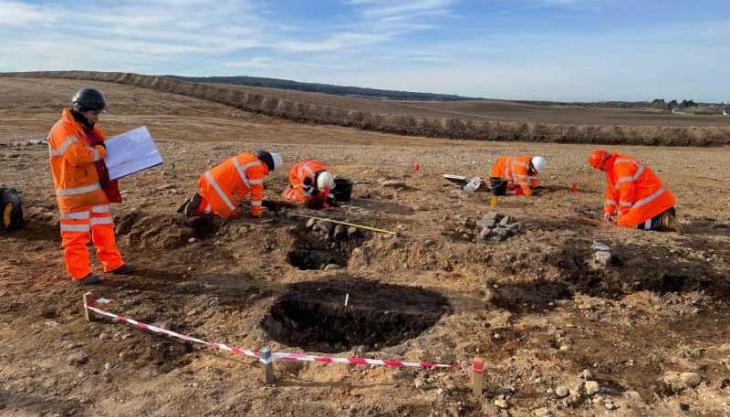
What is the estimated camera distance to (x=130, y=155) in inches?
218

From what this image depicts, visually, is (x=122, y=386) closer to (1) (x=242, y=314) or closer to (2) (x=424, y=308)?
(1) (x=242, y=314)

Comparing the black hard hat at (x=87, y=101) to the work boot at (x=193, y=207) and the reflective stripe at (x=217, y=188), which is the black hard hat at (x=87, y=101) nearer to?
the reflective stripe at (x=217, y=188)

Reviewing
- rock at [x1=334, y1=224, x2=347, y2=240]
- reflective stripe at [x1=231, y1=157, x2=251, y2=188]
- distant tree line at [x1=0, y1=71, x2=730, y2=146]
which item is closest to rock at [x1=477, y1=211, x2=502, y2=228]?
rock at [x1=334, y1=224, x2=347, y2=240]

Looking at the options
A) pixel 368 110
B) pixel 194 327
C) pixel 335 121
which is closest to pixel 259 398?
pixel 194 327

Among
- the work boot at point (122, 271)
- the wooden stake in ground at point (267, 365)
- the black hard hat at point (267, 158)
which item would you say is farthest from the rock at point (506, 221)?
the work boot at point (122, 271)

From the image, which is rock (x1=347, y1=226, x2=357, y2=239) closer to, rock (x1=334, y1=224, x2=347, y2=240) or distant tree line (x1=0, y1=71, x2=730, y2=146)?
rock (x1=334, y1=224, x2=347, y2=240)

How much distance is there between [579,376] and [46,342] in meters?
4.08

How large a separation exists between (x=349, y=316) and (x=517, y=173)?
526 centimetres

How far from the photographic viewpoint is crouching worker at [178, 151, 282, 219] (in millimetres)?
6848

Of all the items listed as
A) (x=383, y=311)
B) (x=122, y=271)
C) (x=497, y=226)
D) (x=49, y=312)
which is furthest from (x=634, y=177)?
(x=49, y=312)

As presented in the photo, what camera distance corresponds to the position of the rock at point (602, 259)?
5.89 meters

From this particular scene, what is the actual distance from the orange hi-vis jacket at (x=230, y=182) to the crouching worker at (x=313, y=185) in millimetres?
1001

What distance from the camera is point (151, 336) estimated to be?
172 inches

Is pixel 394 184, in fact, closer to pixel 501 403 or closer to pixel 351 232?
pixel 351 232
